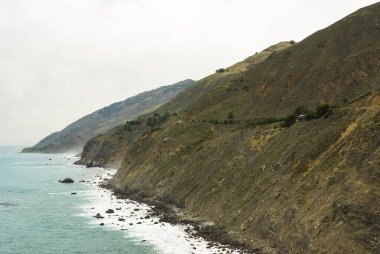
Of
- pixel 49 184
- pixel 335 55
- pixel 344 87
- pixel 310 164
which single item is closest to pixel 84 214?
pixel 310 164

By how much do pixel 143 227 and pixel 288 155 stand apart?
22.3 m

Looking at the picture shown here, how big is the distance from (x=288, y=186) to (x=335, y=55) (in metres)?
73.7

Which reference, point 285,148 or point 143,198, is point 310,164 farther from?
point 143,198

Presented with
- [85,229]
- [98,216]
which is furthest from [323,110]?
[98,216]

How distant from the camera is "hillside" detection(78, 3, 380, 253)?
3756 cm

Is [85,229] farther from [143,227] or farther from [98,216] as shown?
[143,227]

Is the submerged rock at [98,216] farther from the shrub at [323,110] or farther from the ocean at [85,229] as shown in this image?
the shrub at [323,110]

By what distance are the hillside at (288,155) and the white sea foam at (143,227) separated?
4369mm

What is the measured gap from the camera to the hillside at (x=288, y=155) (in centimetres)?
3756

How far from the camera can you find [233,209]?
55281 millimetres

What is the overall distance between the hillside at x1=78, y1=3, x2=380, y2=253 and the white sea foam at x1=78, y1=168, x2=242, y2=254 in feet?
14.3

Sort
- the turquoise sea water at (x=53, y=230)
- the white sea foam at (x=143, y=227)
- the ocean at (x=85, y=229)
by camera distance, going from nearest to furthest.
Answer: the white sea foam at (x=143, y=227)
the ocean at (x=85, y=229)
the turquoise sea water at (x=53, y=230)

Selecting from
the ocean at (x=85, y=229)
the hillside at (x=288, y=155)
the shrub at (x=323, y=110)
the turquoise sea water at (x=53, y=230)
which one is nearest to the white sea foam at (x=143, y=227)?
the ocean at (x=85, y=229)

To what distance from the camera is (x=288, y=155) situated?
54500mm
